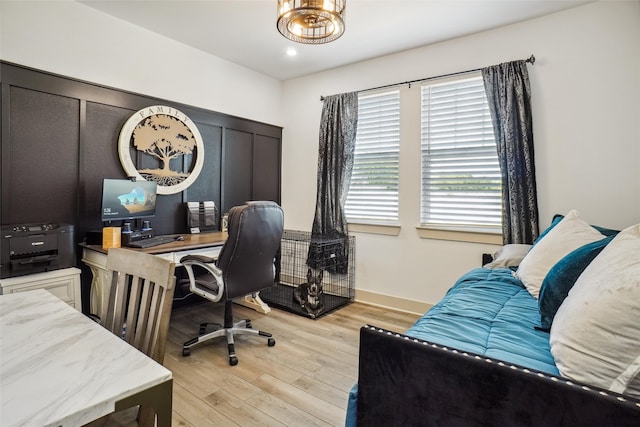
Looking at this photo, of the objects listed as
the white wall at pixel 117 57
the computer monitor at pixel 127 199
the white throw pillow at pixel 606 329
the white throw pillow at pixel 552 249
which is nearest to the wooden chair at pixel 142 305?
the white throw pillow at pixel 606 329

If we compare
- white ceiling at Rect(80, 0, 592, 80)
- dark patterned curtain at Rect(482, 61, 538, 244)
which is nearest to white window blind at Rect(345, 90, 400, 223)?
white ceiling at Rect(80, 0, 592, 80)

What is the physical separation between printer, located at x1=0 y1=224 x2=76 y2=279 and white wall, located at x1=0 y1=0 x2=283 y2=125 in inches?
47.8

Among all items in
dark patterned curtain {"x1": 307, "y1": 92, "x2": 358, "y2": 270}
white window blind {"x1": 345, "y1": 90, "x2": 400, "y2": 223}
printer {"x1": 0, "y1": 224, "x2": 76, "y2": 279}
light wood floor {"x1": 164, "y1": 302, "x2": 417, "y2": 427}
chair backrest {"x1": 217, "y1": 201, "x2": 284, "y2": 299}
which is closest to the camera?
light wood floor {"x1": 164, "y1": 302, "x2": 417, "y2": 427}

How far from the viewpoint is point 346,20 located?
288cm

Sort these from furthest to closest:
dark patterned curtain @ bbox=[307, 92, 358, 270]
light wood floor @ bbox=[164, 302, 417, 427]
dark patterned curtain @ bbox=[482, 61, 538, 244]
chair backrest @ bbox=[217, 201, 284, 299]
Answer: dark patterned curtain @ bbox=[307, 92, 358, 270], dark patterned curtain @ bbox=[482, 61, 538, 244], chair backrest @ bbox=[217, 201, 284, 299], light wood floor @ bbox=[164, 302, 417, 427]

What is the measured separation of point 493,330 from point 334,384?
111cm

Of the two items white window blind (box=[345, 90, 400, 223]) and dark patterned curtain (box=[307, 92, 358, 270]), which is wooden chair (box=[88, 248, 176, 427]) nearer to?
dark patterned curtain (box=[307, 92, 358, 270])

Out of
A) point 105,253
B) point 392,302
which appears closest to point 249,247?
point 105,253

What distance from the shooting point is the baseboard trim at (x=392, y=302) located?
338cm

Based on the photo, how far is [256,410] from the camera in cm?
184

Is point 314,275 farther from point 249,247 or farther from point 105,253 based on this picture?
point 105,253

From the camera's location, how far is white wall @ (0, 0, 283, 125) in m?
2.39

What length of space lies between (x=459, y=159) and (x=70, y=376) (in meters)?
3.21

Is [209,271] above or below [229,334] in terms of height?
above
